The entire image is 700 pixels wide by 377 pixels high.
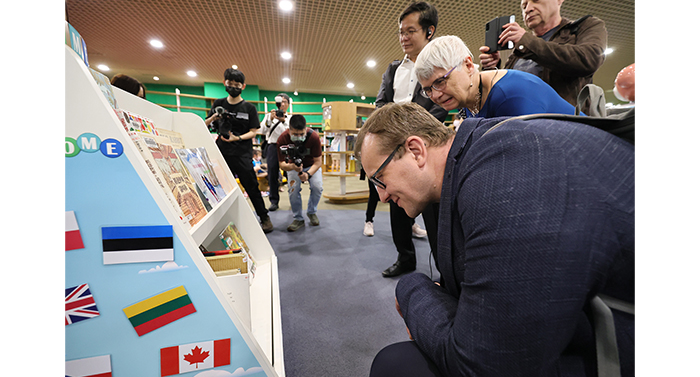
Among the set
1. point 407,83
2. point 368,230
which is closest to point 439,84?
point 407,83

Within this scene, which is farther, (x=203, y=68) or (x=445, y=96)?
(x=203, y=68)

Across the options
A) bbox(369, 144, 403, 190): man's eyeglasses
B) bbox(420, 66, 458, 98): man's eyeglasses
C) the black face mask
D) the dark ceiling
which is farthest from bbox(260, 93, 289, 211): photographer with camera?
bbox(369, 144, 403, 190): man's eyeglasses

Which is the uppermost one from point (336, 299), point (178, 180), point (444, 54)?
point (444, 54)

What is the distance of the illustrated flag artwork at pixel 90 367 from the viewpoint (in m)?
0.65

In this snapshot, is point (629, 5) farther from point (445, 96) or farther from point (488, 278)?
point (488, 278)

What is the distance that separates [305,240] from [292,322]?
1.33 m

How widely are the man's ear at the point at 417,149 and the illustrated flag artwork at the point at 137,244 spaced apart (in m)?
0.64

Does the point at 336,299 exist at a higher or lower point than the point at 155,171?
lower

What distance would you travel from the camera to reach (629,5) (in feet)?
11.6

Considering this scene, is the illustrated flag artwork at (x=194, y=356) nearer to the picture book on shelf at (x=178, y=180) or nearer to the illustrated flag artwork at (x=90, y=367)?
the illustrated flag artwork at (x=90, y=367)

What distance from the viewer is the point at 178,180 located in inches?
36.4

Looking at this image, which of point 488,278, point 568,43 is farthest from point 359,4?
point 488,278

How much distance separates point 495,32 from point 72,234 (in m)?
1.78

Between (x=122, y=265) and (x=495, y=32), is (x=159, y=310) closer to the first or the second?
(x=122, y=265)
